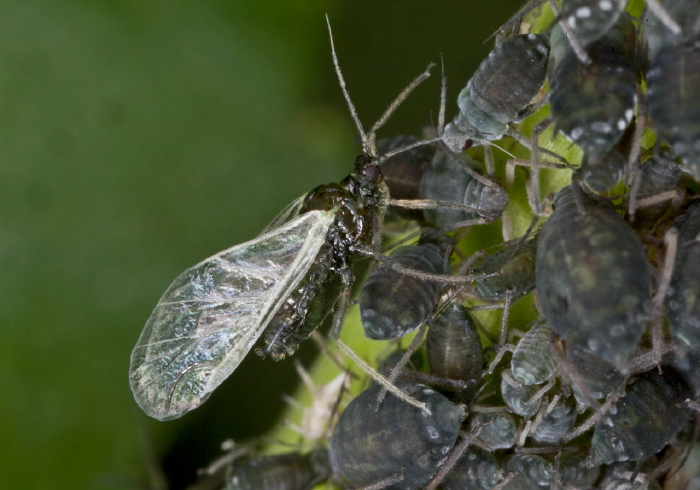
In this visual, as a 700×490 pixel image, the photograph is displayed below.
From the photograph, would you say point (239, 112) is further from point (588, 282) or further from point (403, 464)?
point (588, 282)

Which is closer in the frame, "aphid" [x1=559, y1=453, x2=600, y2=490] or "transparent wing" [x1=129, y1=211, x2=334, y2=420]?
"aphid" [x1=559, y1=453, x2=600, y2=490]

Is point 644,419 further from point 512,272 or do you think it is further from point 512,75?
point 512,75

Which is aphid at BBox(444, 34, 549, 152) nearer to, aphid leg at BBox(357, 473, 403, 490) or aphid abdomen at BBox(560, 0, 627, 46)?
aphid abdomen at BBox(560, 0, 627, 46)

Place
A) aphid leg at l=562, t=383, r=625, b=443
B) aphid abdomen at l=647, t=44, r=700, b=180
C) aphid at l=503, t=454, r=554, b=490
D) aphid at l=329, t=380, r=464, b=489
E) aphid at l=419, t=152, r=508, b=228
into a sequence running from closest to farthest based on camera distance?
aphid abdomen at l=647, t=44, r=700, b=180
aphid leg at l=562, t=383, r=625, b=443
aphid at l=503, t=454, r=554, b=490
aphid at l=329, t=380, r=464, b=489
aphid at l=419, t=152, r=508, b=228

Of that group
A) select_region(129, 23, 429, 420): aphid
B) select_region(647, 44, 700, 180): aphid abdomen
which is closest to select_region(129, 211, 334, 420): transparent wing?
select_region(129, 23, 429, 420): aphid

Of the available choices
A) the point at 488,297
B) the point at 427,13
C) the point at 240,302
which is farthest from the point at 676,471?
the point at 427,13

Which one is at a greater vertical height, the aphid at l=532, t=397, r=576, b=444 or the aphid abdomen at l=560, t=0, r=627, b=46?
the aphid abdomen at l=560, t=0, r=627, b=46

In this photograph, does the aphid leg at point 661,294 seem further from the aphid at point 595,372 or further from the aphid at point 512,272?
the aphid at point 512,272
